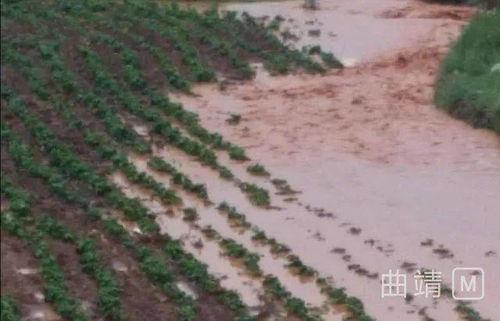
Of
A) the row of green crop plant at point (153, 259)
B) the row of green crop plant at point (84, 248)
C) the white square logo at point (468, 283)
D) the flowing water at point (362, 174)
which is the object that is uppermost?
the row of green crop plant at point (84, 248)

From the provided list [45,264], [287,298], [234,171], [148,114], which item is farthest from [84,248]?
[148,114]

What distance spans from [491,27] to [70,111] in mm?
4284

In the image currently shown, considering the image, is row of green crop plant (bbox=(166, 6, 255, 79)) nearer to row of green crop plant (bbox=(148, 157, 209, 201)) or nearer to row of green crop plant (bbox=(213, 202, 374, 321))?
row of green crop plant (bbox=(148, 157, 209, 201))

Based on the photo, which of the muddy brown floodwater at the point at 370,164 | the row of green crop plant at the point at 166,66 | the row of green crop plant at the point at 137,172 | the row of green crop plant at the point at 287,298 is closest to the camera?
the row of green crop plant at the point at 287,298

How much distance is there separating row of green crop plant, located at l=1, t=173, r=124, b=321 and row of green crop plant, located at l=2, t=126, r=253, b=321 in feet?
0.84

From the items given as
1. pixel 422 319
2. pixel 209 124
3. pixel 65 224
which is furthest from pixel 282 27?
pixel 422 319

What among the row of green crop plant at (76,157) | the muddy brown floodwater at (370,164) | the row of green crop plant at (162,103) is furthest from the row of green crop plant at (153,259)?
the row of green crop plant at (162,103)

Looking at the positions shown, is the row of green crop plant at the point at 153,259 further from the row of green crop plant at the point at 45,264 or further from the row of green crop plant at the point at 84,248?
the row of green crop plant at the point at 45,264

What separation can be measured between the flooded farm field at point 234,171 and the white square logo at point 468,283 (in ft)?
0.13

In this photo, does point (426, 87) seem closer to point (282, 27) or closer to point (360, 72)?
point (360, 72)

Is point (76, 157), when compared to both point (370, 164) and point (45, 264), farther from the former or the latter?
point (45, 264)

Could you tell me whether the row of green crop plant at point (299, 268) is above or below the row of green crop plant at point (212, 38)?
below

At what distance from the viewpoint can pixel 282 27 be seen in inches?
632

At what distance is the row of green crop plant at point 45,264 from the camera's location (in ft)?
25.3
